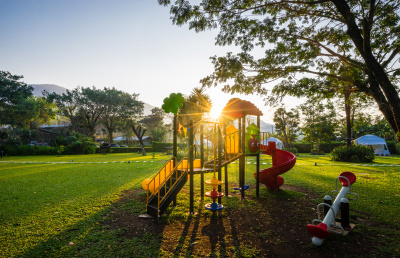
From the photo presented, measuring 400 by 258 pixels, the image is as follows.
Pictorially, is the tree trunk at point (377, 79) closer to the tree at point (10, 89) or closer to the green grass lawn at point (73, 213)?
the green grass lawn at point (73, 213)

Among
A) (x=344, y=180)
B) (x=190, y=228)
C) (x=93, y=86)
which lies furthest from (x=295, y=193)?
(x=93, y=86)

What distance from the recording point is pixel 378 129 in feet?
155

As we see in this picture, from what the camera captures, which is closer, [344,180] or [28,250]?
[28,250]

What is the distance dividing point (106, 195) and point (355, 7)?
34.2 feet

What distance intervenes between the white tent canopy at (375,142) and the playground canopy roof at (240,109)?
32548 mm

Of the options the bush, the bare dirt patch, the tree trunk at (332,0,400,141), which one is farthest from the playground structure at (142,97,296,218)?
the bush

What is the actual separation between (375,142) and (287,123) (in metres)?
14.1

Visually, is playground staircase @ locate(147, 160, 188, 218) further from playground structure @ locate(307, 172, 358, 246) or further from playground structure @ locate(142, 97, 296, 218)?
playground structure @ locate(307, 172, 358, 246)

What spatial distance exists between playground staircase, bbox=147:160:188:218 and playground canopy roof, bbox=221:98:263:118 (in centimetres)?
255

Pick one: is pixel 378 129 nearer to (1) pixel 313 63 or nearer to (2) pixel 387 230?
(1) pixel 313 63

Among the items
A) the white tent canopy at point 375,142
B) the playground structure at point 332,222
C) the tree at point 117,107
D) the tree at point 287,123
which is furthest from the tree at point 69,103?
the white tent canopy at point 375,142

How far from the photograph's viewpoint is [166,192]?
5117 mm

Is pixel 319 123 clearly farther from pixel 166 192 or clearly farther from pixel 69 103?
pixel 69 103

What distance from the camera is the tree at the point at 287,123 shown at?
4047 cm
